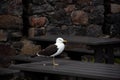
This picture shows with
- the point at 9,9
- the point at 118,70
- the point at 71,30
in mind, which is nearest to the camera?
the point at 118,70

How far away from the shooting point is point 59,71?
4.66 metres

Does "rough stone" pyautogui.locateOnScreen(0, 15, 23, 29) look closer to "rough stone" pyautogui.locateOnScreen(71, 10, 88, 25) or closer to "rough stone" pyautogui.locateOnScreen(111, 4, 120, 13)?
"rough stone" pyautogui.locateOnScreen(71, 10, 88, 25)

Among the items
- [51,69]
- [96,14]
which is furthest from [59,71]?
[96,14]

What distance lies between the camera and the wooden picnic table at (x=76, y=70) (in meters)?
4.34

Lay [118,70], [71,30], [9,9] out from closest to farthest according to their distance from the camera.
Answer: [118,70]
[9,9]
[71,30]

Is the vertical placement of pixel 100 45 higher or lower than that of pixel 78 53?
higher

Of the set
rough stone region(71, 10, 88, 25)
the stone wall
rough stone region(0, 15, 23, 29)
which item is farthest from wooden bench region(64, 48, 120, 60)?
rough stone region(0, 15, 23, 29)

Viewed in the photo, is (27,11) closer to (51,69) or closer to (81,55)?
(81,55)

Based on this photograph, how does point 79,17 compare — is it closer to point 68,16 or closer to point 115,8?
point 68,16

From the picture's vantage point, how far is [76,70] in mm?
4688

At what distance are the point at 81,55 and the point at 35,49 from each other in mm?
805

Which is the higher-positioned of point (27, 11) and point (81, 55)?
point (27, 11)

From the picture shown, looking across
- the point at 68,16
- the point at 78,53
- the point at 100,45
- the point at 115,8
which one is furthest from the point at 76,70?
the point at 115,8

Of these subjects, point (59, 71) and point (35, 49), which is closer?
point (59, 71)
